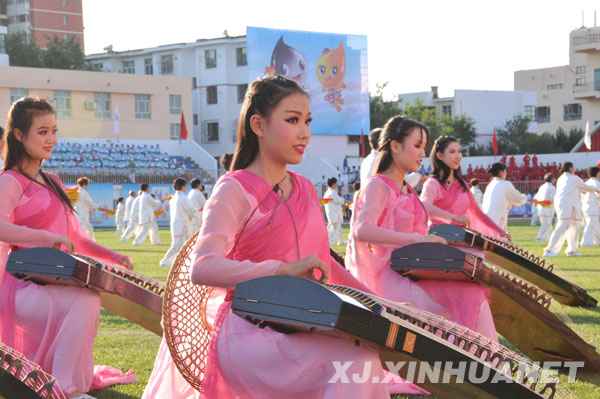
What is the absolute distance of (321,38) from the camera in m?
41.8


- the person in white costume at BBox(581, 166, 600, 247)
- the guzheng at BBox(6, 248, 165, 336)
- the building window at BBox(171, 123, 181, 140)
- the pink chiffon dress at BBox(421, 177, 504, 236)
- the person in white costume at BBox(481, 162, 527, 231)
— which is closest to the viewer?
the guzheng at BBox(6, 248, 165, 336)

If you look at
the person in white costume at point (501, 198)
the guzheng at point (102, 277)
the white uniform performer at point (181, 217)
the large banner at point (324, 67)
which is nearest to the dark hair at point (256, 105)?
the guzheng at point (102, 277)

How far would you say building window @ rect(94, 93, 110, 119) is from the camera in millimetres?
47906

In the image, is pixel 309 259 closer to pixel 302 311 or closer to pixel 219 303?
pixel 302 311

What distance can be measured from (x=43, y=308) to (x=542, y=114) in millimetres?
60014

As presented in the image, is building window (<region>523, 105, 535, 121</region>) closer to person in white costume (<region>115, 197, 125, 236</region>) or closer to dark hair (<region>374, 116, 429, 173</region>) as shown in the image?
person in white costume (<region>115, 197, 125, 236</region>)

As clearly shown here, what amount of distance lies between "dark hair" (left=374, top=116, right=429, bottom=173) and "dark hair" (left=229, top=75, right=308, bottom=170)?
2.65 m

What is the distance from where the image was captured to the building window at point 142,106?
4956cm

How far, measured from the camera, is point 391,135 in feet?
19.5

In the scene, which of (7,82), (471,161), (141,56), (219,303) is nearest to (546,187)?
(471,161)

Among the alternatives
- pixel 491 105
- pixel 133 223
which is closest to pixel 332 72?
pixel 133 223

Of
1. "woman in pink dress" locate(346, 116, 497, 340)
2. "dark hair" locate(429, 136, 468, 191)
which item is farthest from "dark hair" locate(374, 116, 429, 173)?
"dark hair" locate(429, 136, 468, 191)

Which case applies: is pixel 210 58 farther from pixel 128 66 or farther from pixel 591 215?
pixel 591 215

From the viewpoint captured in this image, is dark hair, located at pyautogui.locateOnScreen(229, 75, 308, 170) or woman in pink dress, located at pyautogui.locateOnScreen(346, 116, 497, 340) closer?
dark hair, located at pyautogui.locateOnScreen(229, 75, 308, 170)
